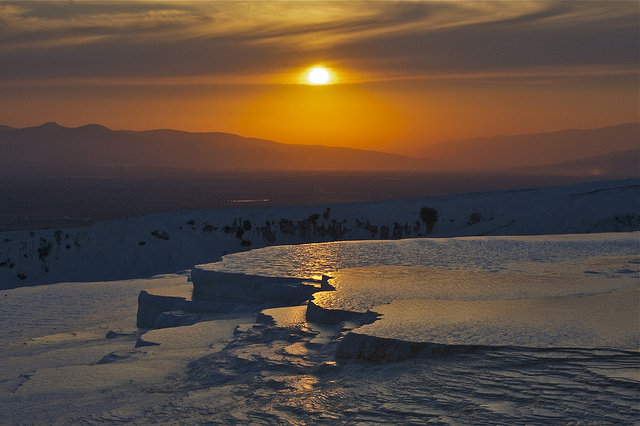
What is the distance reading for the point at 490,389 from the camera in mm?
5238

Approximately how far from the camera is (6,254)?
2723 cm

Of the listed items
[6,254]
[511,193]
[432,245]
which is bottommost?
[6,254]

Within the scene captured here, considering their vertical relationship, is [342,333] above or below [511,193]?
below

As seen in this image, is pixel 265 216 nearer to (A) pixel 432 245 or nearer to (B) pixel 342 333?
(A) pixel 432 245

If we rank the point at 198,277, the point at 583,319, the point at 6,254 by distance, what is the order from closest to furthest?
the point at 583,319 → the point at 198,277 → the point at 6,254

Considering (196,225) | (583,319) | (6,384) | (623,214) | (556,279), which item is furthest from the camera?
(196,225)

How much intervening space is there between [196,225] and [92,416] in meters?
24.9

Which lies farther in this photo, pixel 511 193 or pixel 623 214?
pixel 511 193

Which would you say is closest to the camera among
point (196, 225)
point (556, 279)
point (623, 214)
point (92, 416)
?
point (92, 416)

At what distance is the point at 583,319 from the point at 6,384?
6456mm

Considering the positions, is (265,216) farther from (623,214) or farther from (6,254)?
(623,214)

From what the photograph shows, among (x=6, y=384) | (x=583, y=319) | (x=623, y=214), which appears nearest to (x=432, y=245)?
(x=583, y=319)

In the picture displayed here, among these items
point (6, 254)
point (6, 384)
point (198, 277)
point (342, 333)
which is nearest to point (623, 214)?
point (198, 277)

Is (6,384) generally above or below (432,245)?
below
